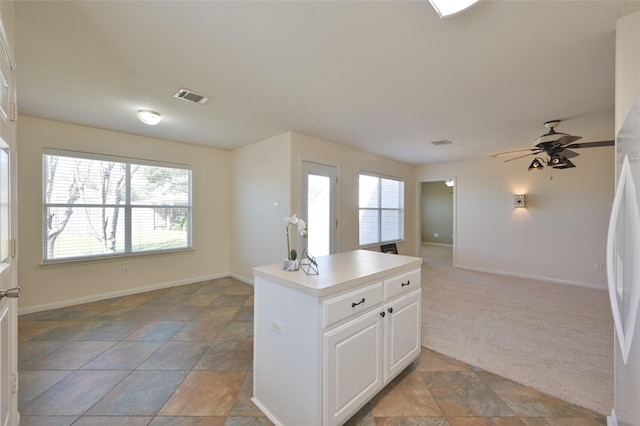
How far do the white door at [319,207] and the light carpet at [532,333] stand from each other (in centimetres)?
180

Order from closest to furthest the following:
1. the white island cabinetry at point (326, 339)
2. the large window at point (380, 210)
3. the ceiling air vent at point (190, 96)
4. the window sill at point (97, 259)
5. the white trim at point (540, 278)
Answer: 1. the white island cabinetry at point (326, 339)
2. the ceiling air vent at point (190, 96)
3. the window sill at point (97, 259)
4. the white trim at point (540, 278)
5. the large window at point (380, 210)

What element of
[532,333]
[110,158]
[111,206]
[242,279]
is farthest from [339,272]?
[110,158]

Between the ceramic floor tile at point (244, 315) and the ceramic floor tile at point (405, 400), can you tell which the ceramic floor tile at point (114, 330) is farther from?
the ceramic floor tile at point (405, 400)

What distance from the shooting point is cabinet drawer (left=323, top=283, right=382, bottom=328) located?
1.42 meters

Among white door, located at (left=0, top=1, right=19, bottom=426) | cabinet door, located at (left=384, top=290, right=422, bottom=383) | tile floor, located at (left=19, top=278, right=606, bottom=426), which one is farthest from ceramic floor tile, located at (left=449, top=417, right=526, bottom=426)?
white door, located at (left=0, top=1, right=19, bottom=426)

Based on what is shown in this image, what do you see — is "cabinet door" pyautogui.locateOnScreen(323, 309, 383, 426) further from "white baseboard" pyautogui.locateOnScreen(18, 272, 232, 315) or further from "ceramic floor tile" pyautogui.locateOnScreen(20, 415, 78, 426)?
"white baseboard" pyautogui.locateOnScreen(18, 272, 232, 315)

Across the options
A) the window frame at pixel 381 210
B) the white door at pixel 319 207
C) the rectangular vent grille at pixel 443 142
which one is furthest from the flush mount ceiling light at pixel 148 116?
the rectangular vent grille at pixel 443 142

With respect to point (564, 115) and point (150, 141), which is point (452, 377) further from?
point (150, 141)

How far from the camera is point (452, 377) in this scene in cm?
208

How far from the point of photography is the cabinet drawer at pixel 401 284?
1.84 metres

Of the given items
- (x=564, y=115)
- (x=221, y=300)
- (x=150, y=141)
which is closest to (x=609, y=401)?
(x=564, y=115)

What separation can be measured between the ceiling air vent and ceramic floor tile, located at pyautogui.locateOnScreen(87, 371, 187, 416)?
2.59 m

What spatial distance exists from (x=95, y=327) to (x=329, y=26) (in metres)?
3.83

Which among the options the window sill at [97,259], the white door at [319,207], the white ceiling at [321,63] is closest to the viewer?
the white ceiling at [321,63]
